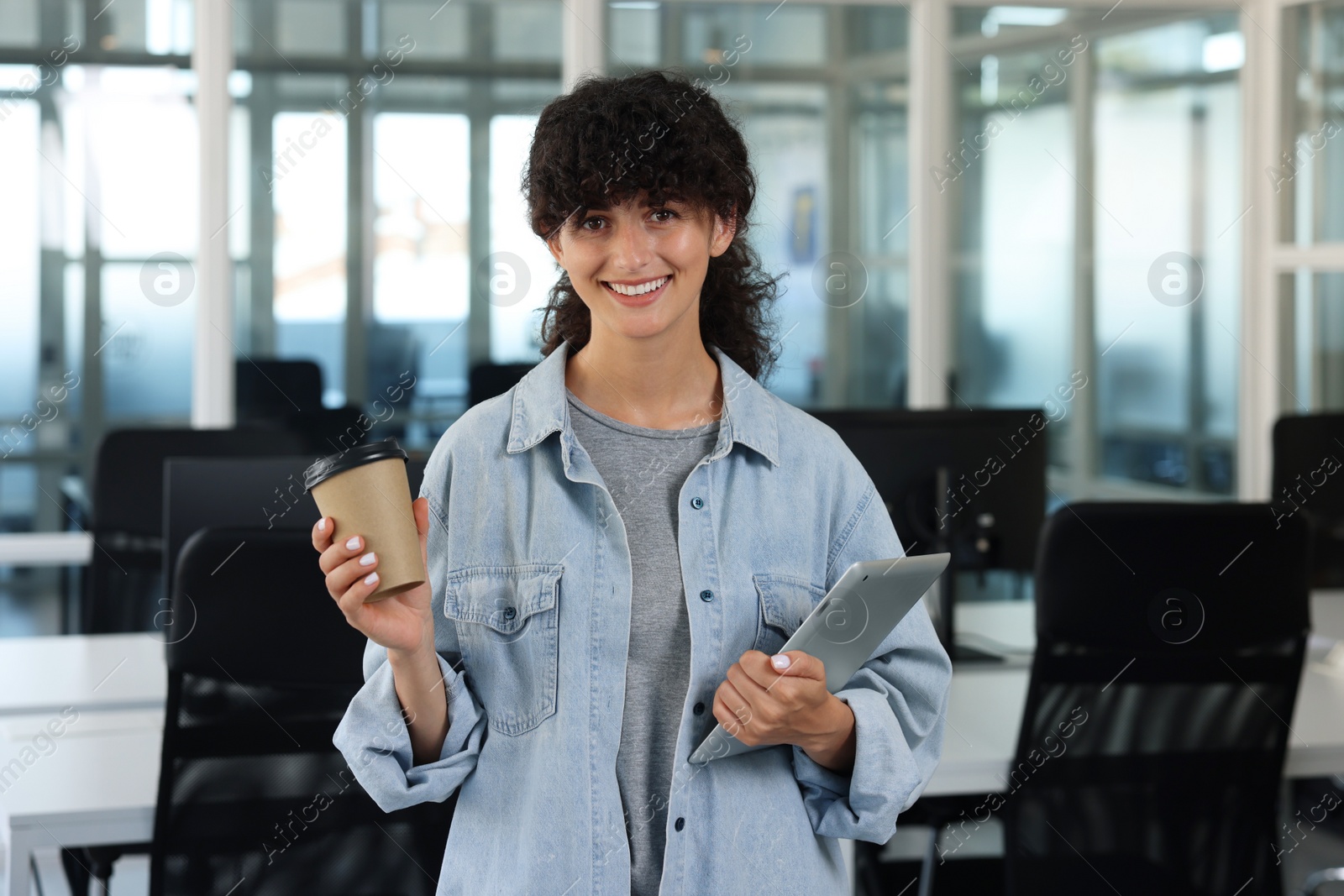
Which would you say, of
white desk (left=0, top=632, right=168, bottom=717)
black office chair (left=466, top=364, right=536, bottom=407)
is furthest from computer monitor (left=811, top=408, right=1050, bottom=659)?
black office chair (left=466, top=364, right=536, bottom=407)

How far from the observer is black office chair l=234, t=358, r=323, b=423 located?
157 inches

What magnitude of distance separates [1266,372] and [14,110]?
13.2 ft

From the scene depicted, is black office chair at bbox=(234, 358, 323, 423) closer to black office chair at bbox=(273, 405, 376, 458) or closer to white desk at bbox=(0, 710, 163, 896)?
black office chair at bbox=(273, 405, 376, 458)

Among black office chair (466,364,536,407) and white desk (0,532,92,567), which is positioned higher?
black office chair (466,364,536,407)

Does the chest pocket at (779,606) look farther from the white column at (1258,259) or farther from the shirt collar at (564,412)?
the white column at (1258,259)

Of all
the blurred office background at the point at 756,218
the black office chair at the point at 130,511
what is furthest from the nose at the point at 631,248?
→ the blurred office background at the point at 756,218

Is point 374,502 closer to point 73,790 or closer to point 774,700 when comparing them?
point 774,700

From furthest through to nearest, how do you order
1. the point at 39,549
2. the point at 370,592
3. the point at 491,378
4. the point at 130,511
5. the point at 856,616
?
the point at 491,378 < the point at 39,549 < the point at 130,511 < the point at 856,616 < the point at 370,592

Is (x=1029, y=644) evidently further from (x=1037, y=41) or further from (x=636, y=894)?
(x=1037, y=41)

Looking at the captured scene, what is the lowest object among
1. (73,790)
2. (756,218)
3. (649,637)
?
(73,790)

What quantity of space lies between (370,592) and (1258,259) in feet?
13.6

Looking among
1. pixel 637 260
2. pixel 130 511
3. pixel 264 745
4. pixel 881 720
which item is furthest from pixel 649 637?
pixel 130 511

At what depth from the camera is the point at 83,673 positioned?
98.0 inches

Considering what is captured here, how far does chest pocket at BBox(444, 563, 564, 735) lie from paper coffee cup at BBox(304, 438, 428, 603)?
5.1 inches
